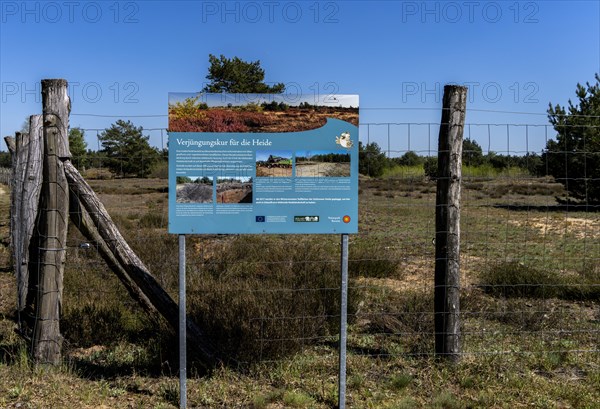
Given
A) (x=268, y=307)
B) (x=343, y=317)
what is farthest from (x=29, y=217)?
(x=343, y=317)

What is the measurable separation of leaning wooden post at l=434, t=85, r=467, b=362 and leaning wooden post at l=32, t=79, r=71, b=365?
10.7ft

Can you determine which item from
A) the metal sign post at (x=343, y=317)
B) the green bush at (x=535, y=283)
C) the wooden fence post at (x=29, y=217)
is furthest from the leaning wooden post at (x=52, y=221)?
the green bush at (x=535, y=283)

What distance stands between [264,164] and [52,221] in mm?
1963

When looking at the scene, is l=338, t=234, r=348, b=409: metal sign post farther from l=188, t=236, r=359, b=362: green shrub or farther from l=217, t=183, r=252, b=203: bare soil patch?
l=188, t=236, r=359, b=362: green shrub

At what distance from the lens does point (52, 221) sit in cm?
516

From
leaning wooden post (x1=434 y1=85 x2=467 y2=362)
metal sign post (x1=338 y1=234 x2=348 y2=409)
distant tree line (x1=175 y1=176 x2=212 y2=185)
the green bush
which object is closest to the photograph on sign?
distant tree line (x1=175 y1=176 x2=212 y2=185)

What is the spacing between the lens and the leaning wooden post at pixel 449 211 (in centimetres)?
529

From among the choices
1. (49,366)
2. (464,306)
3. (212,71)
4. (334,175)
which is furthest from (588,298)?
(212,71)

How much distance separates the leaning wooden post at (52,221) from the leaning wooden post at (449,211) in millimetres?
3252

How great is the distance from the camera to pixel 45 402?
4.72 metres

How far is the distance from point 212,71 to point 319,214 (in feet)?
83.5

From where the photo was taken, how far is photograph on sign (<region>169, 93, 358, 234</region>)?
458 cm

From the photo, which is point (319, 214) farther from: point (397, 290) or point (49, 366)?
point (397, 290)

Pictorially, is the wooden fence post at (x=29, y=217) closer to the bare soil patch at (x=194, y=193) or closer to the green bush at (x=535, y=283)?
the bare soil patch at (x=194, y=193)
